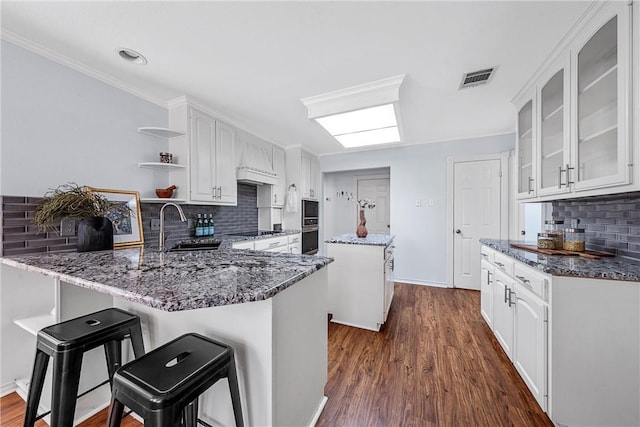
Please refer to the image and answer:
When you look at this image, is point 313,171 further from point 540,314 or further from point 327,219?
point 540,314

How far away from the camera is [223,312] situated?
1.00 metres

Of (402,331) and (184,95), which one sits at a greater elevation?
(184,95)

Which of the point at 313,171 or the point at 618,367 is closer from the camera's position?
the point at 618,367

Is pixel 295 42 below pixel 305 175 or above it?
above

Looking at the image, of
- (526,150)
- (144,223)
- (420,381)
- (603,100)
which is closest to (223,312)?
(420,381)

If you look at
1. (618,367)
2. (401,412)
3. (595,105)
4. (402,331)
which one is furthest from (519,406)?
(595,105)

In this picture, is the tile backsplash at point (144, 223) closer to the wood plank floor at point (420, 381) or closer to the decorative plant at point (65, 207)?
the decorative plant at point (65, 207)

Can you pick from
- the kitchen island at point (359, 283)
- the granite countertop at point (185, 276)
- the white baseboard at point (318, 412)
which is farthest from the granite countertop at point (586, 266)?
the white baseboard at point (318, 412)

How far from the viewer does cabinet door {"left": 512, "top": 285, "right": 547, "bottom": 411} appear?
1306mm

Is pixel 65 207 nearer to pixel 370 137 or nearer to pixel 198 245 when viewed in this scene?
pixel 198 245

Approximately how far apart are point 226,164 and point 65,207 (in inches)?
61.7

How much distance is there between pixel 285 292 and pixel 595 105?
2035mm

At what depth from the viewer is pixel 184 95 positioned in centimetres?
241

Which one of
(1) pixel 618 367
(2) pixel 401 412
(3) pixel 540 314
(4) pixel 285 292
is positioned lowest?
(2) pixel 401 412
